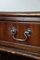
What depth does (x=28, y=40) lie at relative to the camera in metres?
0.62

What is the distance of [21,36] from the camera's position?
2.08ft

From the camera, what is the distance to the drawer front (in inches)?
23.3

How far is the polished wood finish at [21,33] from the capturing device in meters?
0.59

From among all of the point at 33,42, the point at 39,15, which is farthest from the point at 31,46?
the point at 39,15

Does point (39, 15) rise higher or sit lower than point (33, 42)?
higher

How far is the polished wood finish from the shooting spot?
1.93ft

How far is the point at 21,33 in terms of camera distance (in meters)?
0.63

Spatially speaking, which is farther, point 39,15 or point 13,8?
point 13,8

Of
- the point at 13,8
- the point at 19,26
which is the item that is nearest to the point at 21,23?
the point at 19,26

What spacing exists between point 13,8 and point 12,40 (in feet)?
0.56

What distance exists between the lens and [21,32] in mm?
629

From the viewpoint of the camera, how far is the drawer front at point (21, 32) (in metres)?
0.59

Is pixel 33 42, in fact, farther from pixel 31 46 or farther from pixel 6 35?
pixel 6 35

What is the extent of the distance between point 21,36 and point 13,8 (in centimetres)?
17
